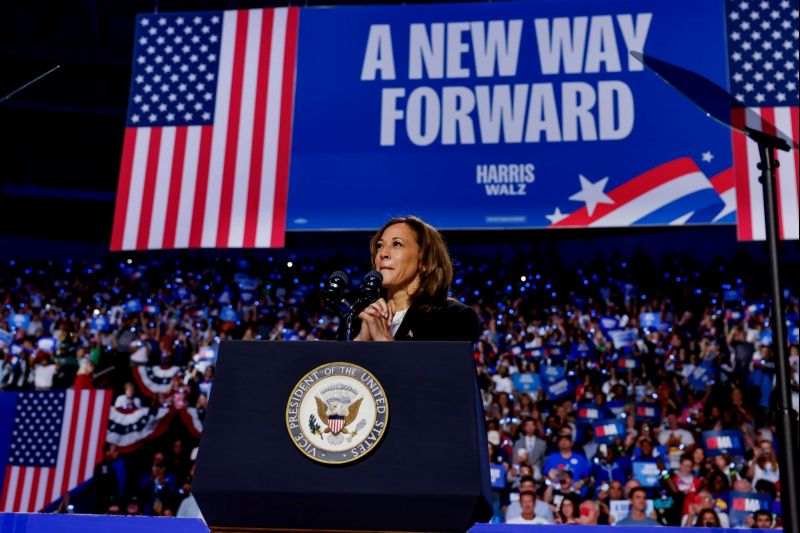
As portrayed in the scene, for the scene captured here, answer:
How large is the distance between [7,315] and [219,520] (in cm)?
1209

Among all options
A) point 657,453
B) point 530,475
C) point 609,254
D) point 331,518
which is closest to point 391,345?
point 331,518

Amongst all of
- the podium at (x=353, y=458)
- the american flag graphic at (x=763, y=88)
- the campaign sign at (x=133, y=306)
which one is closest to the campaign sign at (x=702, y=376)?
the american flag graphic at (x=763, y=88)

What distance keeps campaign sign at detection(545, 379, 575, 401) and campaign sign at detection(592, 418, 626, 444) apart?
1.23m

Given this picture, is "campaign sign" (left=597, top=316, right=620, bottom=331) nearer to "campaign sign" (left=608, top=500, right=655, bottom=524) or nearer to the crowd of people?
the crowd of people

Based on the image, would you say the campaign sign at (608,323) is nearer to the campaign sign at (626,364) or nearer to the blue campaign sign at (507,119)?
the campaign sign at (626,364)

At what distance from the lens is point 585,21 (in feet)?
18.8

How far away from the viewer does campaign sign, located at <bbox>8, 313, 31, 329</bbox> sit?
12.1 m

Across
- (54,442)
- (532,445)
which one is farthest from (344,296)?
(54,442)

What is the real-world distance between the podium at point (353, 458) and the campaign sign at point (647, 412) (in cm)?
746

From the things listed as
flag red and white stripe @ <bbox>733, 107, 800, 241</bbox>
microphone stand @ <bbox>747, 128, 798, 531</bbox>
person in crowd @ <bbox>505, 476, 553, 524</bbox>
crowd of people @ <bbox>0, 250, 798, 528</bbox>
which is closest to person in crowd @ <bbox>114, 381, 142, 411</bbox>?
Answer: crowd of people @ <bbox>0, 250, 798, 528</bbox>

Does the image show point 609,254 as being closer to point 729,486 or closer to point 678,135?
point 729,486

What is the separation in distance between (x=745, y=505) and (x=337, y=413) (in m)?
6.06

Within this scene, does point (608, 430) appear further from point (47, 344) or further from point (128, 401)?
point (47, 344)

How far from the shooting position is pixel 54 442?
781 centimetres
